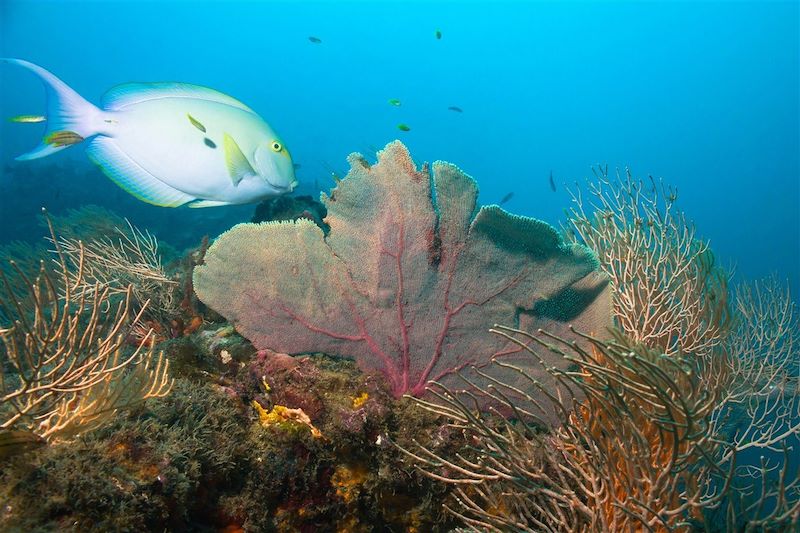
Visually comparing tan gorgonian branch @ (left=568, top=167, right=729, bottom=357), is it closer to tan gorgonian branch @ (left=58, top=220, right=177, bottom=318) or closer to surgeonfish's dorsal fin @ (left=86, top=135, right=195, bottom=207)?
surgeonfish's dorsal fin @ (left=86, top=135, right=195, bottom=207)

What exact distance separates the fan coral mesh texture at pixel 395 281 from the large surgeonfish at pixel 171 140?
37cm

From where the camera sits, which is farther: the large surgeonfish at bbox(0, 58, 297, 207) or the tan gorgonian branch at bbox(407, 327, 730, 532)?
the large surgeonfish at bbox(0, 58, 297, 207)

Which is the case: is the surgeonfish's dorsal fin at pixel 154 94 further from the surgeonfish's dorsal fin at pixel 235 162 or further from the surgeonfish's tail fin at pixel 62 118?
the surgeonfish's dorsal fin at pixel 235 162

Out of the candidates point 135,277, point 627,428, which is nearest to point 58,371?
point 627,428

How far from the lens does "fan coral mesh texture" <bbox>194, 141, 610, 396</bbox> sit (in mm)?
2705

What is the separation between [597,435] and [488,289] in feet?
3.45

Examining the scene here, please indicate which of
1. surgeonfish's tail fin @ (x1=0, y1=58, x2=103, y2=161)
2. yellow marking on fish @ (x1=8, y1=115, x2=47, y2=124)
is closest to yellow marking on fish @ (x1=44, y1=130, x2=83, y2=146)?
surgeonfish's tail fin @ (x1=0, y1=58, x2=103, y2=161)

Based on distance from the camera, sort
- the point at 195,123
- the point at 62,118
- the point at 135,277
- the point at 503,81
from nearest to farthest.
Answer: the point at 62,118 < the point at 195,123 < the point at 135,277 < the point at 503,81

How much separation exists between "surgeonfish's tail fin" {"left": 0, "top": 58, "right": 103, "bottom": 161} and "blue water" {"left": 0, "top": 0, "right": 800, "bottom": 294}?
A: 83864mm

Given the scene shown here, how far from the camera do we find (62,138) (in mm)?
2193

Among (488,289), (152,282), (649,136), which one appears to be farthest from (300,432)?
(649,136)

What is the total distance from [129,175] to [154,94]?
0.51 metres

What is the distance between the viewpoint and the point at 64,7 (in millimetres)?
93938

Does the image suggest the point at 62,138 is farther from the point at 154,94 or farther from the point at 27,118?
the point at 27,118
